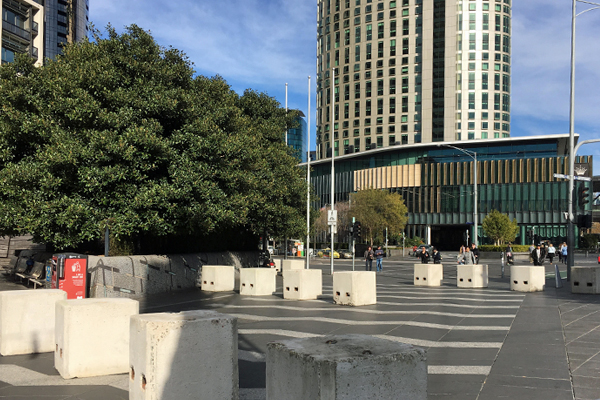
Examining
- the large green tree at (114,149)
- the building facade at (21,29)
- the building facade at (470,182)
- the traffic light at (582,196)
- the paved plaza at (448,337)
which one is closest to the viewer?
the paved plaza at (448,337)

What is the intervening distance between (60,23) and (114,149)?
287 ft

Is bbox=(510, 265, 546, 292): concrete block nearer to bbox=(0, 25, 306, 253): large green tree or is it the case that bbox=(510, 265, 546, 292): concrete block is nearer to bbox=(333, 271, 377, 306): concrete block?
bbox=(333, 271, 377, 306): concrete block

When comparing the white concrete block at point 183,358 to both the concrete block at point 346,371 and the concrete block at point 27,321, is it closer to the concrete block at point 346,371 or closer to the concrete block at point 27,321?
the concrete block at point 346,371

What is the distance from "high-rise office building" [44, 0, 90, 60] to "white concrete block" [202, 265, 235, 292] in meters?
80.9

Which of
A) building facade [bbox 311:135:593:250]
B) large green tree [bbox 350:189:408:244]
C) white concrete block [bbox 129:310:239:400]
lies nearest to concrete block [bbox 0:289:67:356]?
white concrete block [bbox 129:310:239:400]

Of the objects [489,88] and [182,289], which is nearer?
[182,289]

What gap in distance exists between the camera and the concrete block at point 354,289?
15.0 metres

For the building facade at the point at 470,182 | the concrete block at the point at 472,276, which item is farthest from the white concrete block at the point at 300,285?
the building facade at the point at 470,182

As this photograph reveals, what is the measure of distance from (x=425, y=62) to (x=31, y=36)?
62.1m

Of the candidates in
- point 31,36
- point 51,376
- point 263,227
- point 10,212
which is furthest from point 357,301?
point 31,36

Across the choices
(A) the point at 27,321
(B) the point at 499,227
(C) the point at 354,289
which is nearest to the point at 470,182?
(B) the point at 499,227

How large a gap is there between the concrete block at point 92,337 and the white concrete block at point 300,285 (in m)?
9.42

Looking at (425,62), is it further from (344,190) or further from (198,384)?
(198,384)

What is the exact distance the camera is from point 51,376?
707cm
